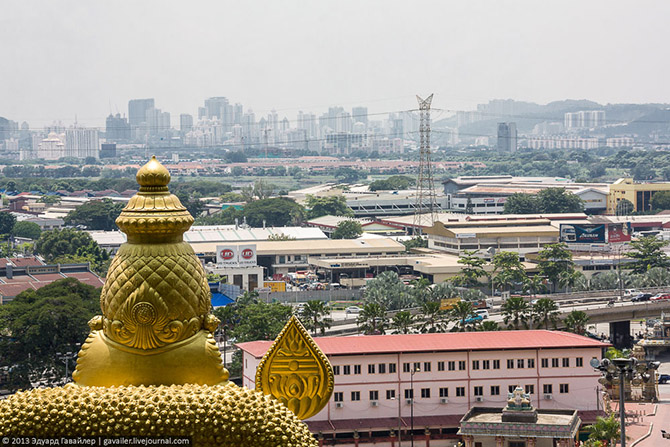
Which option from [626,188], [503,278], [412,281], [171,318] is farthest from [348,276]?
[171,318]

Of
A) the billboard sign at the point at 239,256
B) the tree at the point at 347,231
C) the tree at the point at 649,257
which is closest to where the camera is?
the billboard sign at the point at 239,256

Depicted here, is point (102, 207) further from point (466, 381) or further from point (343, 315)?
point (466, 381)

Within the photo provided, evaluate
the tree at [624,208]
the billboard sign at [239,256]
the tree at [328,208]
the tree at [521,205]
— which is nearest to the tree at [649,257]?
the billboard sign at [239,256]

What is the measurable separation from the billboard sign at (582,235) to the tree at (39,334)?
47968mm

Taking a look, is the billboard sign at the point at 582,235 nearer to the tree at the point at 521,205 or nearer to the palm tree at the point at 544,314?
the tree at the point at 521,205

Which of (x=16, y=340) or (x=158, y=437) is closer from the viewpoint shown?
(x=158, y=437)

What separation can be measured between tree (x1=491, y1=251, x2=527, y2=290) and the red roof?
31.8m

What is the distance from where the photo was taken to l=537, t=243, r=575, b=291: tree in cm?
7488

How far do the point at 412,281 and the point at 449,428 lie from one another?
128ft

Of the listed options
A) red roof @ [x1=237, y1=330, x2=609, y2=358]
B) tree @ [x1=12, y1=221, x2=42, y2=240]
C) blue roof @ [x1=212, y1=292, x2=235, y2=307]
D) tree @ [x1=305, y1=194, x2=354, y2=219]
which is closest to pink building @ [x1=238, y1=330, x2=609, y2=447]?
red roof @ [x1=237, y1=330, x2=609, y2=358]

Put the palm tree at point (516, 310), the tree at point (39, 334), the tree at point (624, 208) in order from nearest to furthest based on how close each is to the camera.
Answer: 1. the tree at point (39, 334)
2. the palm tree at point (516, 310)
3. the tree at point (624, 208)

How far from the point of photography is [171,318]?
10.6 meters

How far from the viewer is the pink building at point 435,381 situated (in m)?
37.1

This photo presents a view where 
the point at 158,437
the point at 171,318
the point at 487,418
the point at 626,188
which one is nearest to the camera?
the point at 158,437
